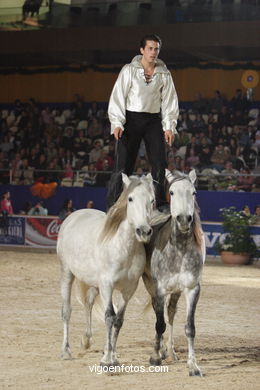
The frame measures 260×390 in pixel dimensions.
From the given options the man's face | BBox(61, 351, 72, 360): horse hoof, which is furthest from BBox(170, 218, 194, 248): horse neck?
the man's face

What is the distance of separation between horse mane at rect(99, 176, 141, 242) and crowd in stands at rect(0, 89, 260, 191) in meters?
12.9

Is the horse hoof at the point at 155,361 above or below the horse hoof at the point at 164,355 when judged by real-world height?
above

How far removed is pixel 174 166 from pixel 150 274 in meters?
14.1

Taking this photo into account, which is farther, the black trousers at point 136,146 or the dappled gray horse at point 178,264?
the black trousers at point 136,146

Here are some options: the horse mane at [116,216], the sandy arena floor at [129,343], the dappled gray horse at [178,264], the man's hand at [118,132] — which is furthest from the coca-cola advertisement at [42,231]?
the dappled gray horse at [178,264]

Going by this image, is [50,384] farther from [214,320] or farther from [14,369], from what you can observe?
[214,320]

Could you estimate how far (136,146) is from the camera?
7879 millimetres

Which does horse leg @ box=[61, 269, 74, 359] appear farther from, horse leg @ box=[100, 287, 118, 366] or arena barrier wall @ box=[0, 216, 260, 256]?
arena barrier wall @ box=[0, 216, 260, 256]

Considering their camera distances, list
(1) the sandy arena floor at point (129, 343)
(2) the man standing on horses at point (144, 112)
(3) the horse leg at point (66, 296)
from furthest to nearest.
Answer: (3) the horse leg at point (66, 296)
(2) the man standing on horses at point (144, 112)
(1) the sandy arena floor at point (129, 343)

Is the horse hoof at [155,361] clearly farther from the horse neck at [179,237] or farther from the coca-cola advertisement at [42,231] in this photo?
the coca-cola advertisement at [42,231]

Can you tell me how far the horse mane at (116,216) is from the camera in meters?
6.92

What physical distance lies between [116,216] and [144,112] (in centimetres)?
126

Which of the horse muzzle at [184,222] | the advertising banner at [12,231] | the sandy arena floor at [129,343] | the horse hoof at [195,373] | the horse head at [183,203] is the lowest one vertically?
the advertising banner at [12,231]
